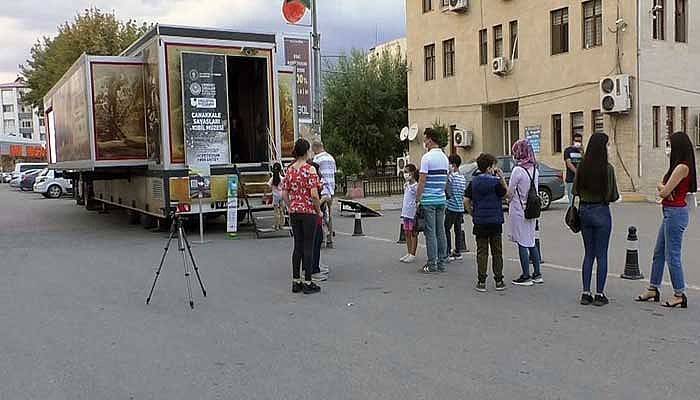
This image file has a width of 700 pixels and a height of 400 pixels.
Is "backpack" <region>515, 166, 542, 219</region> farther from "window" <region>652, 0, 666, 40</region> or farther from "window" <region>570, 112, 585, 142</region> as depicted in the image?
"window" <region>652, 0, 666, 40</region>

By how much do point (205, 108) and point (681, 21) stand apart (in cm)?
1765

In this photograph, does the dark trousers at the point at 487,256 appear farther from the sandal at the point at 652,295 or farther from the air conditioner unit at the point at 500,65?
the air conditioner unit at the point at 500,65

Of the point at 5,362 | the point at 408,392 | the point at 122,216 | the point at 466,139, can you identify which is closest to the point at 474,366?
the point at 408,392

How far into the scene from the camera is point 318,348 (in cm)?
631

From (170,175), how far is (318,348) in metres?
8.81

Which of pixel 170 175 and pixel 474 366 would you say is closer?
pixel 474 366

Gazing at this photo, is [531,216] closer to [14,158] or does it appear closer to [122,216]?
[122,216]

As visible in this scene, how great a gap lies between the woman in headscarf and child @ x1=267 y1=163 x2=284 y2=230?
22.4 feet

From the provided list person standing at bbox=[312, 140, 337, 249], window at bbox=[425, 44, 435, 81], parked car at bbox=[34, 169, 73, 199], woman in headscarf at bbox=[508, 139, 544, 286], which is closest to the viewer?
woman in headscarf at bbox=[508, 139, 544, 286]

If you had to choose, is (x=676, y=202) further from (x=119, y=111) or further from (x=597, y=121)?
(x=597, y=121)

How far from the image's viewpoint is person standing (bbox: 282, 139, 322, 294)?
8750 millimetres

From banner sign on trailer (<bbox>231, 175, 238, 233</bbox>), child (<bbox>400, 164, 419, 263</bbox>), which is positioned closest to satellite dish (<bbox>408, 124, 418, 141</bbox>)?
banner sign on trailer (<bbox>231, 175, 238, 233</bbox>)

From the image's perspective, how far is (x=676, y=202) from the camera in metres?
7.32

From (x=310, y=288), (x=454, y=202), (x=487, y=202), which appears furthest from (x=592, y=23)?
(x=310, y=288)
